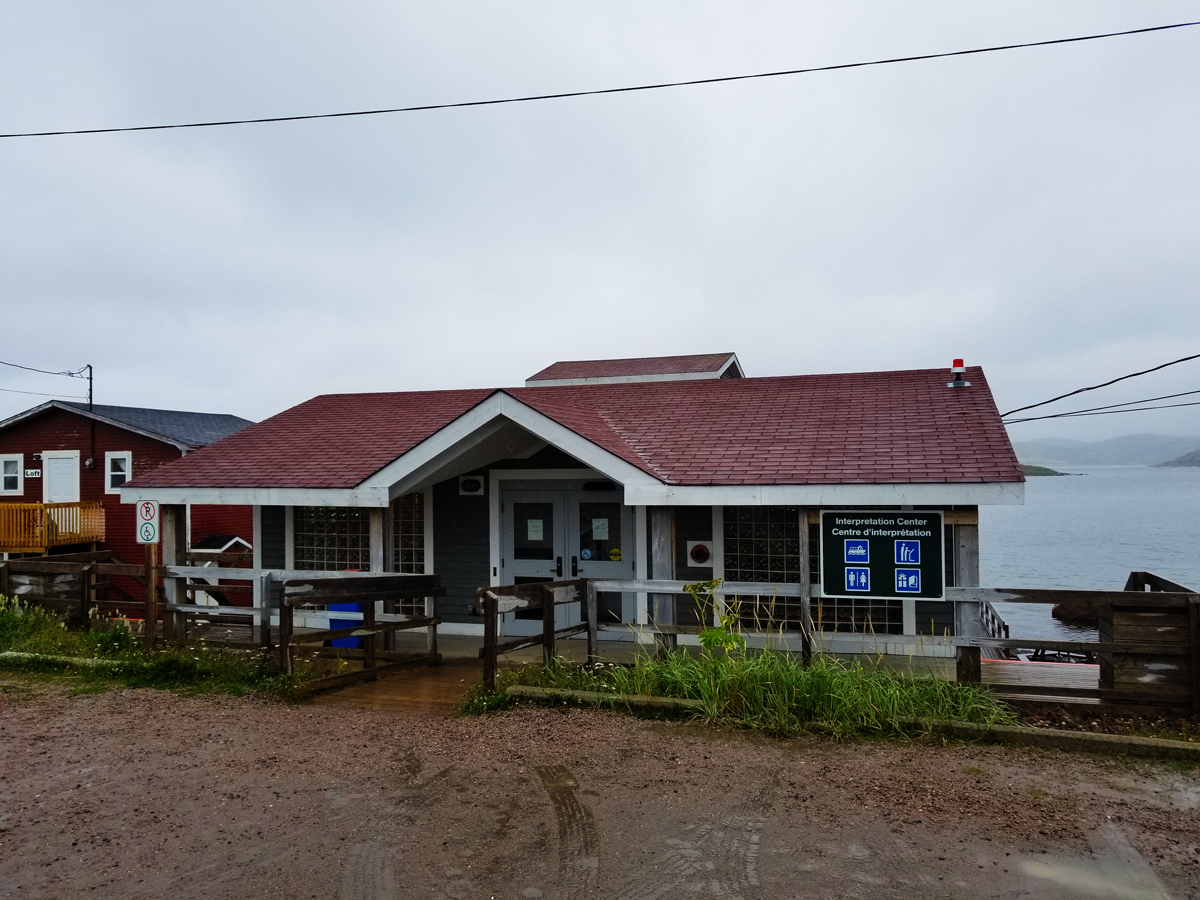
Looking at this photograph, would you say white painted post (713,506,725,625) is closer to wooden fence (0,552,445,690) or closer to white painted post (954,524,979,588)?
white painted post (954,524,979,588)

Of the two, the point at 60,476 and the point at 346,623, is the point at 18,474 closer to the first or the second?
the point at 60,476

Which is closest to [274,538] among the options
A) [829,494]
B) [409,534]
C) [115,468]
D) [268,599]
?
[409,534]

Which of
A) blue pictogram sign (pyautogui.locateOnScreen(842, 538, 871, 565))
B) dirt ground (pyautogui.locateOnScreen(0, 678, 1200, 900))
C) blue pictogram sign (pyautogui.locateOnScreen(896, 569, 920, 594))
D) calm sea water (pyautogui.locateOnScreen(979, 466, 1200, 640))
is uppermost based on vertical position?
blue pictogram sign (pyautogui.locateOnScreen(842, 538, 871, 565))

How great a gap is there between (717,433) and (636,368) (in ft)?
28.7

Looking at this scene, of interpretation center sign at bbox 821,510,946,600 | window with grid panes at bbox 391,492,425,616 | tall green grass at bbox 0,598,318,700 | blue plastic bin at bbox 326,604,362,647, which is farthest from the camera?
window with grid panes at bbox 391,492,425,616

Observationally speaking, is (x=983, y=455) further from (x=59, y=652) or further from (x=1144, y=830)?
(x=59, y=652)

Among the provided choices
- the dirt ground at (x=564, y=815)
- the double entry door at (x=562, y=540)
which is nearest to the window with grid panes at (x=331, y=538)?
the double entry door at (x=562, y=540)

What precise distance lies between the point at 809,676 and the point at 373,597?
4723 mm

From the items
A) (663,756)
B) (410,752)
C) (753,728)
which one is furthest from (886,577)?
(410,752)

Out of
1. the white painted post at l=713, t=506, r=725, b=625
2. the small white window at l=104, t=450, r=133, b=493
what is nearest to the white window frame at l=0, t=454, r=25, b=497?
the small white window at l=104, t=450, r=133, b=493

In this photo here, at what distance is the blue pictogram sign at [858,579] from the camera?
8.55 metres

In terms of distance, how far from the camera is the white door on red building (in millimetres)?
24953

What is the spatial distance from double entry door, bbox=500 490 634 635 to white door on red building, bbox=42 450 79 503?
18.8m

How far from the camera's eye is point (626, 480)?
952 centimetres
